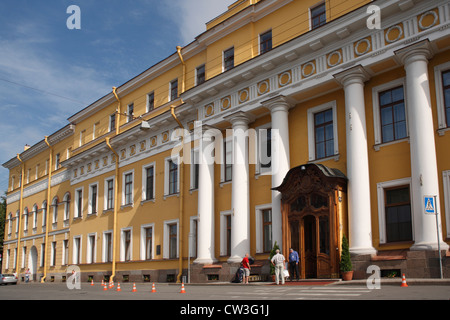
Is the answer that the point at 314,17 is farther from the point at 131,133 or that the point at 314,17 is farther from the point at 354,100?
the point at 131,133

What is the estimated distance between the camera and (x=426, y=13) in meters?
18.4

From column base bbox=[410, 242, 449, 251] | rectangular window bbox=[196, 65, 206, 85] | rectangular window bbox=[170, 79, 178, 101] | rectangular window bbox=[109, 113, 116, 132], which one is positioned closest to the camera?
column base bbox=[410, 242, 449, 251]

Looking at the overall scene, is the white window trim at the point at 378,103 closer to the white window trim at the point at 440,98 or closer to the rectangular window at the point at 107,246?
the white window trim at the point at 440,98

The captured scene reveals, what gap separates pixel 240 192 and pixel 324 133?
4.88 meters

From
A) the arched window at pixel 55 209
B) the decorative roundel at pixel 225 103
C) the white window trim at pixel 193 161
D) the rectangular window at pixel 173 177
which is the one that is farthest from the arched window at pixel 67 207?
the decorative roundel at pixel 225 103

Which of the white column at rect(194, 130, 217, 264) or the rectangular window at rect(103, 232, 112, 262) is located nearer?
the white column at rect(194, 130, 217, 264)

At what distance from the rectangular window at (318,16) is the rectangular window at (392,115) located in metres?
4.54

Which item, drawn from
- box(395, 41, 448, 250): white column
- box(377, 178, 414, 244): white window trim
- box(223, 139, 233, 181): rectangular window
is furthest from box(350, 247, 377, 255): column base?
box(223, 139, 233, 181): rectangular window

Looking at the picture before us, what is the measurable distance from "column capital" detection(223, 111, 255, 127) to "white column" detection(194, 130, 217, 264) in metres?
2.14

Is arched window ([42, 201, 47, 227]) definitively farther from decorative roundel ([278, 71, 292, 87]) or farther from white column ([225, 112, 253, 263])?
decorative roundel ([278, 71, 292, 87])

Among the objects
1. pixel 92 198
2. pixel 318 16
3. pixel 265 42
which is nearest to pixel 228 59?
pixel 265 42

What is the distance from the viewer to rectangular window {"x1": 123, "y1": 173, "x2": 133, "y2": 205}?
34.2 meters

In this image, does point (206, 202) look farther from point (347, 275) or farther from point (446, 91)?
point (446, 91)

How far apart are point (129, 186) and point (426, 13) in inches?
876
